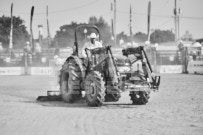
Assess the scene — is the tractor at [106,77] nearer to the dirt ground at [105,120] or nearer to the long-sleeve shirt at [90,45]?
the long-sleeve shirt at [90,45]

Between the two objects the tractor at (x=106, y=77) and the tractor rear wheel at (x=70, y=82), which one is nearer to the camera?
the tractor at (x=106, y=77)

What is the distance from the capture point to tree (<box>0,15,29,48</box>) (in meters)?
41.5

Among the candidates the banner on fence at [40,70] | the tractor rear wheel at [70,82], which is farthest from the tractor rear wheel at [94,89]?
the banner on fence at [40,70]

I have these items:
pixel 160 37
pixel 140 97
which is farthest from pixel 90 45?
pixel 160 37

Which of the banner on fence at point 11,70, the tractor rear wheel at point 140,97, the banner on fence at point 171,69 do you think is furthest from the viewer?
the banner on fence at point 171,69

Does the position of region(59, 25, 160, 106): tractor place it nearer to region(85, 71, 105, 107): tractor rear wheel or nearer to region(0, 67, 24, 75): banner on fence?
region(85, 71, 105, 107): tractor rear wheel

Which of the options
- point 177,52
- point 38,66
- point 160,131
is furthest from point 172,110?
point 177,52

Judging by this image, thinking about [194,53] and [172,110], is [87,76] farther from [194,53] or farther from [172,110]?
[194,53]

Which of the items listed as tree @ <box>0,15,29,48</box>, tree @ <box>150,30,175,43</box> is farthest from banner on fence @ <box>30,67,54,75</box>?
tree @ <box>150,30,175,43</box>

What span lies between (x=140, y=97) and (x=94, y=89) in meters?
1.55

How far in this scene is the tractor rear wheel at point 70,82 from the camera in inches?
508

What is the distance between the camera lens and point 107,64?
39.4ft

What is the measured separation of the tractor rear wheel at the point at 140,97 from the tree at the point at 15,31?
96.8ft

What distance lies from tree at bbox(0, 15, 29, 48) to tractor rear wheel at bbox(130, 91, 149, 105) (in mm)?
29491
